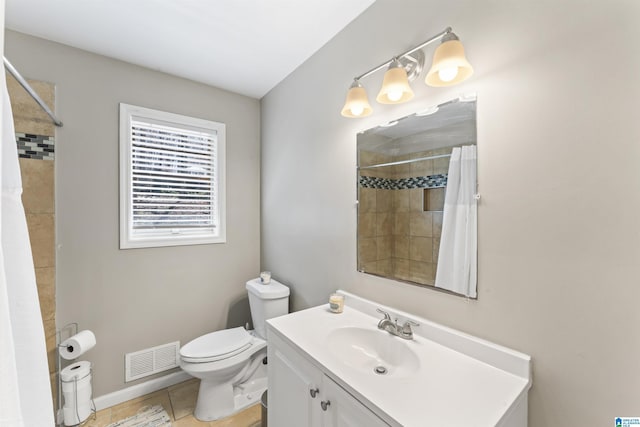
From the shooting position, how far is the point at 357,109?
1.31m

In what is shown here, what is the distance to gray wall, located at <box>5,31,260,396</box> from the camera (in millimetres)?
1680

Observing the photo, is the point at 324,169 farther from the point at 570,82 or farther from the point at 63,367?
the point at 63,367

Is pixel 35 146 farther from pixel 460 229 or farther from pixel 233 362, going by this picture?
pixel 460 229

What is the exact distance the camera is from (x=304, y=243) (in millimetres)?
1877

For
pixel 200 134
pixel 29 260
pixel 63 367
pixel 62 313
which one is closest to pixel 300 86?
pixel 200 134

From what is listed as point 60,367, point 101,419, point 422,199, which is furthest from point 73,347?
point 422,199

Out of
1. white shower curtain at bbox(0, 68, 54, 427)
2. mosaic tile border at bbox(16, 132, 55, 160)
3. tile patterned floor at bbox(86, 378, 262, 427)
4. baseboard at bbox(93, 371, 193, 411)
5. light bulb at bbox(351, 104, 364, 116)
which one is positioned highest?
light bulb at bbox(351, 104, 364, 116)

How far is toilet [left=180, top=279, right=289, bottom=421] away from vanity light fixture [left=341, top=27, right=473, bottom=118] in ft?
4.49

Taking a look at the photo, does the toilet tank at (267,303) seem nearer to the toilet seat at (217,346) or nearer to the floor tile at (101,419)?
the toilet seat at (217,346)

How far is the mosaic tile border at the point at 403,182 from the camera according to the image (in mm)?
1123

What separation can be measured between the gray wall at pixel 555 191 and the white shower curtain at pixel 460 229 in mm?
37

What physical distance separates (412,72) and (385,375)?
4.20 feet

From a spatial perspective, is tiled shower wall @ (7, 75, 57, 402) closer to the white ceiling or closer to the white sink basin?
the white ceiling

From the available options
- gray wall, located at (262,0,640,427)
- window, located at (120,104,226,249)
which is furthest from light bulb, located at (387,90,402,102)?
window, located at (120,104,226,249)
